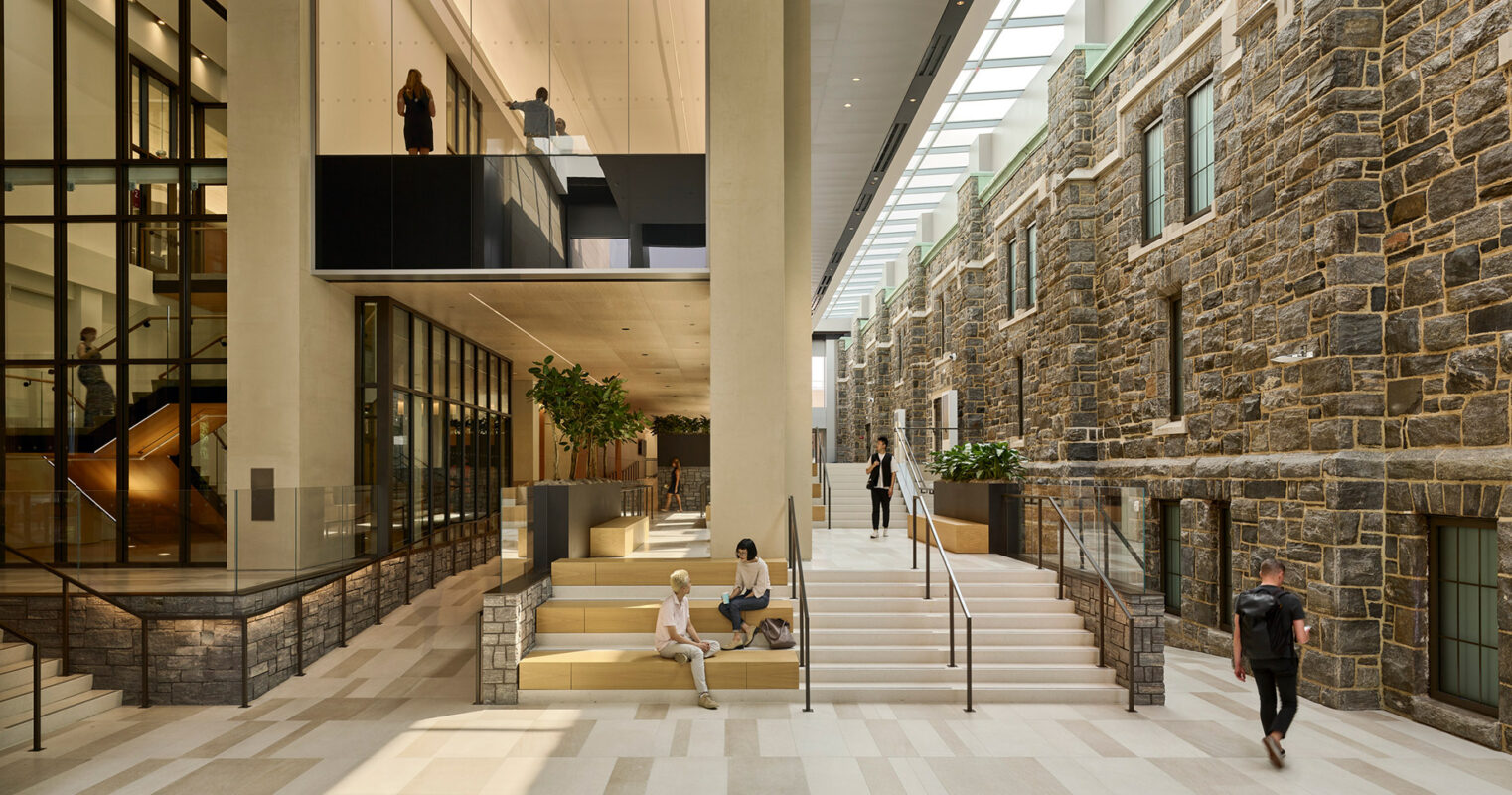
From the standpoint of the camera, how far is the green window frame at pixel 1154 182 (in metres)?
12.0

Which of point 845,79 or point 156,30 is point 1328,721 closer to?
point 845,79

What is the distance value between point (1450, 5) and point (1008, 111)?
1068 centimetres

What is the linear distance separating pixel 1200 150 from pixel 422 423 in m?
10.8

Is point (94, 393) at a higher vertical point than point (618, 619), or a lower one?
higher

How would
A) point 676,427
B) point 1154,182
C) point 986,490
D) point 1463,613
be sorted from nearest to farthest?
1. point 1463,613
2. point 986,490
3. point 1154,182
4. point 676,427

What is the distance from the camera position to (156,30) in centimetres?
1124

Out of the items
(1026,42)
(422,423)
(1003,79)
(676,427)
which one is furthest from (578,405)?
(676,427)

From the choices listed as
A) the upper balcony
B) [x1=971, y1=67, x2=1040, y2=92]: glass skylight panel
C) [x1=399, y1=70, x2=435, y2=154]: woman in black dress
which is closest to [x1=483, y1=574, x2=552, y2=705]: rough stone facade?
the upper balcony

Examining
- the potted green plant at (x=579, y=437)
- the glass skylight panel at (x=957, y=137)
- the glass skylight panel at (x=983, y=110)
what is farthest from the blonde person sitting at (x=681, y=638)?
the glass skylight panel at (x=957, y=137)

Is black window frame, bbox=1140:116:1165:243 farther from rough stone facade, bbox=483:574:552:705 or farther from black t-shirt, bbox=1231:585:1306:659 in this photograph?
rough stone facade, bbox=483:574:552:705

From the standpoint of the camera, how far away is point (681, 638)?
7.71 metres

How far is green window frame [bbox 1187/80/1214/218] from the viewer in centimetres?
1079

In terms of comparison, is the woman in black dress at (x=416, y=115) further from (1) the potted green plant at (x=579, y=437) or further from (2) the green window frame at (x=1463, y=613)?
(2) the green window frame at (x=1463, y=613)

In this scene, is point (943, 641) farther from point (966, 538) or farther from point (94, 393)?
point (94, 393)
